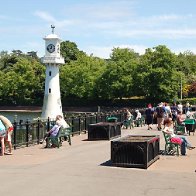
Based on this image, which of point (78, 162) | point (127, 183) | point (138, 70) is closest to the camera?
point (127, 183)

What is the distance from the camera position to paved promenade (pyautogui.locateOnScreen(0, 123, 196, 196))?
9836 mm

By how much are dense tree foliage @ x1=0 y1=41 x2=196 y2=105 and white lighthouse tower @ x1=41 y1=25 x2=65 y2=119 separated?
21.9 m

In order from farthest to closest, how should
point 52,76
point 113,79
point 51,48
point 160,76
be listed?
1. point 113,79
2. point 160,76
3. point 52,76
4. point 51,48

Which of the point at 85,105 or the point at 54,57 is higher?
the point at 54,57

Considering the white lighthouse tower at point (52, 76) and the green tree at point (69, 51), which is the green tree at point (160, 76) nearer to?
the white lighthouse tower at point (52, 76)

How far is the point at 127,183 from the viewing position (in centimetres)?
1070

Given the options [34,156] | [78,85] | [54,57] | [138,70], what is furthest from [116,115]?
[78,85]

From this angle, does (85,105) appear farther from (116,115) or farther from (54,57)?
(116,115)

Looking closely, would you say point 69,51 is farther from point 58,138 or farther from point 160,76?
point 58,138

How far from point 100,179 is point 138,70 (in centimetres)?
7200

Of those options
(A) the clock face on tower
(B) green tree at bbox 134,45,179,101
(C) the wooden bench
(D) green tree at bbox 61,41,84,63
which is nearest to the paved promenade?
(C) the wooden bench

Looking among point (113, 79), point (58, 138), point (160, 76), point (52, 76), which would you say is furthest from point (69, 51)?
point (58, 138)

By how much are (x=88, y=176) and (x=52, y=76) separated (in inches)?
2024

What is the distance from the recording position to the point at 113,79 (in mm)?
84688
